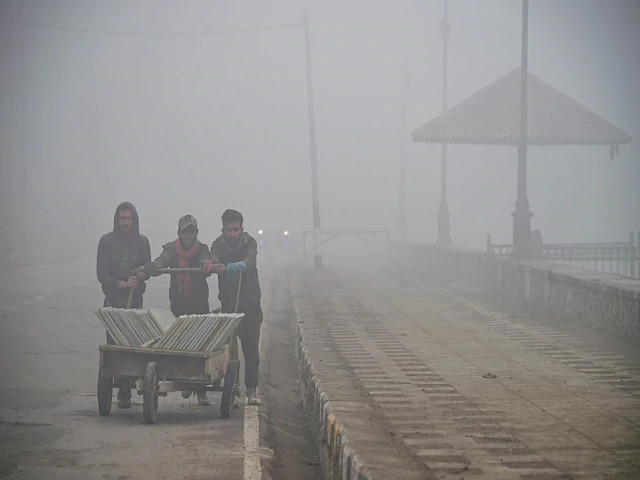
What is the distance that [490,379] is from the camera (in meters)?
11.1

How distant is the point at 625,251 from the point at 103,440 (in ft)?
82.3

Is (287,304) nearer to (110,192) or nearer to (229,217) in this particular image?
(229,217)

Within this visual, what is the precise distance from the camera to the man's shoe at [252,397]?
11.2 meters

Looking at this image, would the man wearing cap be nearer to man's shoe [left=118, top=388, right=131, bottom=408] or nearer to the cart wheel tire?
man's shoe [left=118, top=388, right=131, bottom=408]

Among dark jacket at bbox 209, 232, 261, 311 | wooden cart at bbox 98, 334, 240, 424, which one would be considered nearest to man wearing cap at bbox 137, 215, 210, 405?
dark jacket at bbox 209, 232, 261, 311

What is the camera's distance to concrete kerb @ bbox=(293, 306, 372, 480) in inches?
282

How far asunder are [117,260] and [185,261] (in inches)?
34.7

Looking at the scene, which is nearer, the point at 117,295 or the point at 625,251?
the point at 117,295

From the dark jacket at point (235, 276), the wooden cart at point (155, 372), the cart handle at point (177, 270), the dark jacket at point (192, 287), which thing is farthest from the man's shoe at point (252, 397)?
the cart handle at point (177, 270)

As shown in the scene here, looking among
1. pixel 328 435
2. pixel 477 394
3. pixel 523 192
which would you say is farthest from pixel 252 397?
pixel 523 192

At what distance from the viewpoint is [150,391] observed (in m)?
9.89

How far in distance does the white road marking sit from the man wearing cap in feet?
2.80

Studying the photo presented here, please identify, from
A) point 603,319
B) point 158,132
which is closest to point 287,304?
point 603,319

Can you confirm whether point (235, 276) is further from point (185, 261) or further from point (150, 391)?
point (150, 391)
